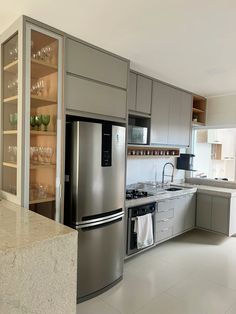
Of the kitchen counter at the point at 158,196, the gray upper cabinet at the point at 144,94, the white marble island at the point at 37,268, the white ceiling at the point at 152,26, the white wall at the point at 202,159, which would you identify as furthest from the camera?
the white wall at the point at 202,159

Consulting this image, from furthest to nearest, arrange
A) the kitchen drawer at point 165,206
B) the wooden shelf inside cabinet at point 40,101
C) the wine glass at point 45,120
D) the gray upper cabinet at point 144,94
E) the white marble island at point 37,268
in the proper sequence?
the kitchen drawer at point 165,206 < the gray upper cabinet at point 144,94 < the wine glass at point 45,120 < the wooden shelf inside cabinet at point 40,101 < the white marble island at point 37,268

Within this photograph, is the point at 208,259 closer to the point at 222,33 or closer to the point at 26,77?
the point at 222,33

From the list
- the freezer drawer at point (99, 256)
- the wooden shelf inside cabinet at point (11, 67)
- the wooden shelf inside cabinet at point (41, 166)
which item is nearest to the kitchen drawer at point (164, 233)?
the freezer drawer at point (99, 256)

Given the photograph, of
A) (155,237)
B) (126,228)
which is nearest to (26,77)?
(126,228)

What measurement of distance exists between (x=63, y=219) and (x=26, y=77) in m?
1.27

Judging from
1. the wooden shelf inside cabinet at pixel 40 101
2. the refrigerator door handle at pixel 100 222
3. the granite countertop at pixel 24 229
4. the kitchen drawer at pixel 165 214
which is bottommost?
the kitchen drawer at pixel 165 214

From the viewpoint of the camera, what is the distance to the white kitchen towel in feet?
10.2

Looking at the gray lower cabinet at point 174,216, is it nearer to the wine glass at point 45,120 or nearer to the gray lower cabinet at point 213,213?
the gray lower cabinet at point 213,213

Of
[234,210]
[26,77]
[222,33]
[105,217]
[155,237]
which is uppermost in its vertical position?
[222,33]

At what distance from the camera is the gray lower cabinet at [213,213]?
12.9 ft

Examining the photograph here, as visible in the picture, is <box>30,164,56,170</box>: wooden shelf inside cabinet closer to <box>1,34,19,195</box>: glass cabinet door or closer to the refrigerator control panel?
<box>1,34,19,195</box>: glass cabinet door

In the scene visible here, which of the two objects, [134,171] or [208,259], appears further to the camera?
[134,171]

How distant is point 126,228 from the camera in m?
3.03

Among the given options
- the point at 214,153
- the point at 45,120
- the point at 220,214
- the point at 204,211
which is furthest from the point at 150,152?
the point at 45,120
